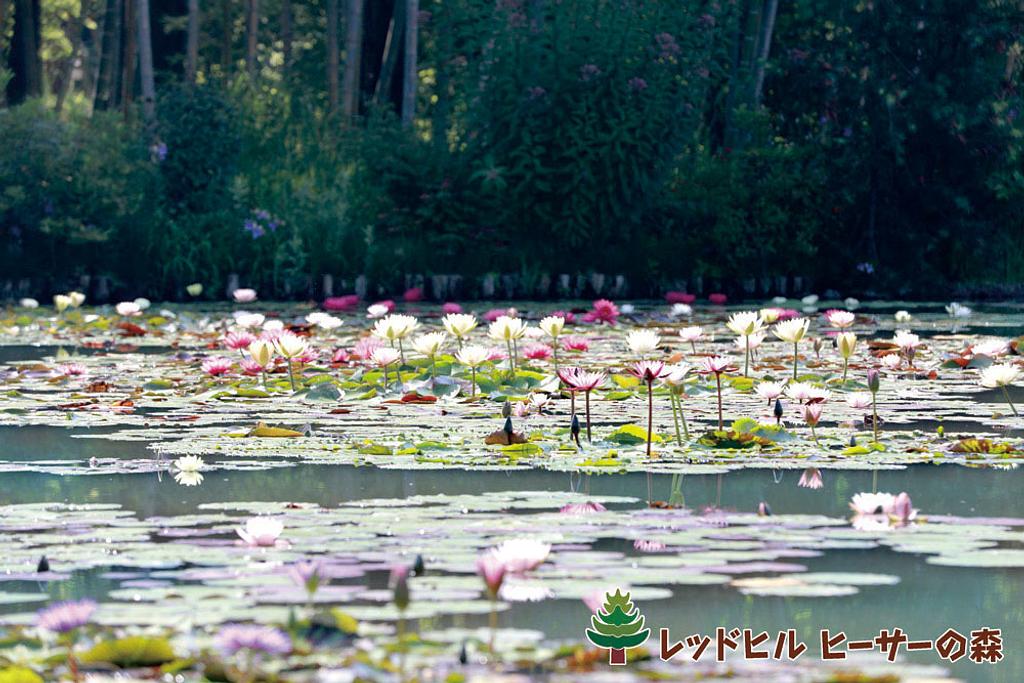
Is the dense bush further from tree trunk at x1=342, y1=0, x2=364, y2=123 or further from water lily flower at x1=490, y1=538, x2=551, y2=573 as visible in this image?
water lily flower at x1=490, y1=538, x2=551, y2=573

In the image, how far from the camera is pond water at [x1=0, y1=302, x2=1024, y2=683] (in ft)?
9.91

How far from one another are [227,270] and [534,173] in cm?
272

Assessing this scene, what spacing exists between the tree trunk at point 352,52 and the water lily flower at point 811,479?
1346 cm

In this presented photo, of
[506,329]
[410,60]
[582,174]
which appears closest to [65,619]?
A: [506,329]

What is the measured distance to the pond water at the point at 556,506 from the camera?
3021mm

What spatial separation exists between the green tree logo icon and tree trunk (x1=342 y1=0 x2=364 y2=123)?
15317 mm

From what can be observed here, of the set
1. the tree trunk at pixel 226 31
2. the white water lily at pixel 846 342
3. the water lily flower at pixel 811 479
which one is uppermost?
the tree trunk at pixel 226 31

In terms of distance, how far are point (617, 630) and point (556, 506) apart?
1.45 meters

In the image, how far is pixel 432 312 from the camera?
40.5 ft

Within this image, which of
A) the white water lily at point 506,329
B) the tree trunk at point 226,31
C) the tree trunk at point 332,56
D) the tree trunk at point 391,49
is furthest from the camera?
the tree trunk at point 226,31

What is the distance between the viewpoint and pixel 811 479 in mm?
4547

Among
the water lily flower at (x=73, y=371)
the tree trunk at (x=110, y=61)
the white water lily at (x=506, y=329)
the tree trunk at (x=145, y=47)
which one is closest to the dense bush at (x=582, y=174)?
the tree trunk at (x=145, y=47)

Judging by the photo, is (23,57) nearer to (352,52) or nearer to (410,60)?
(352,52)

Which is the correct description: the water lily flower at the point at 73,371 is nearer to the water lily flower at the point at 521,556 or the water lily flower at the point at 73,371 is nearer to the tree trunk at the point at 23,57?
the water lily flower at the point at 521,556
